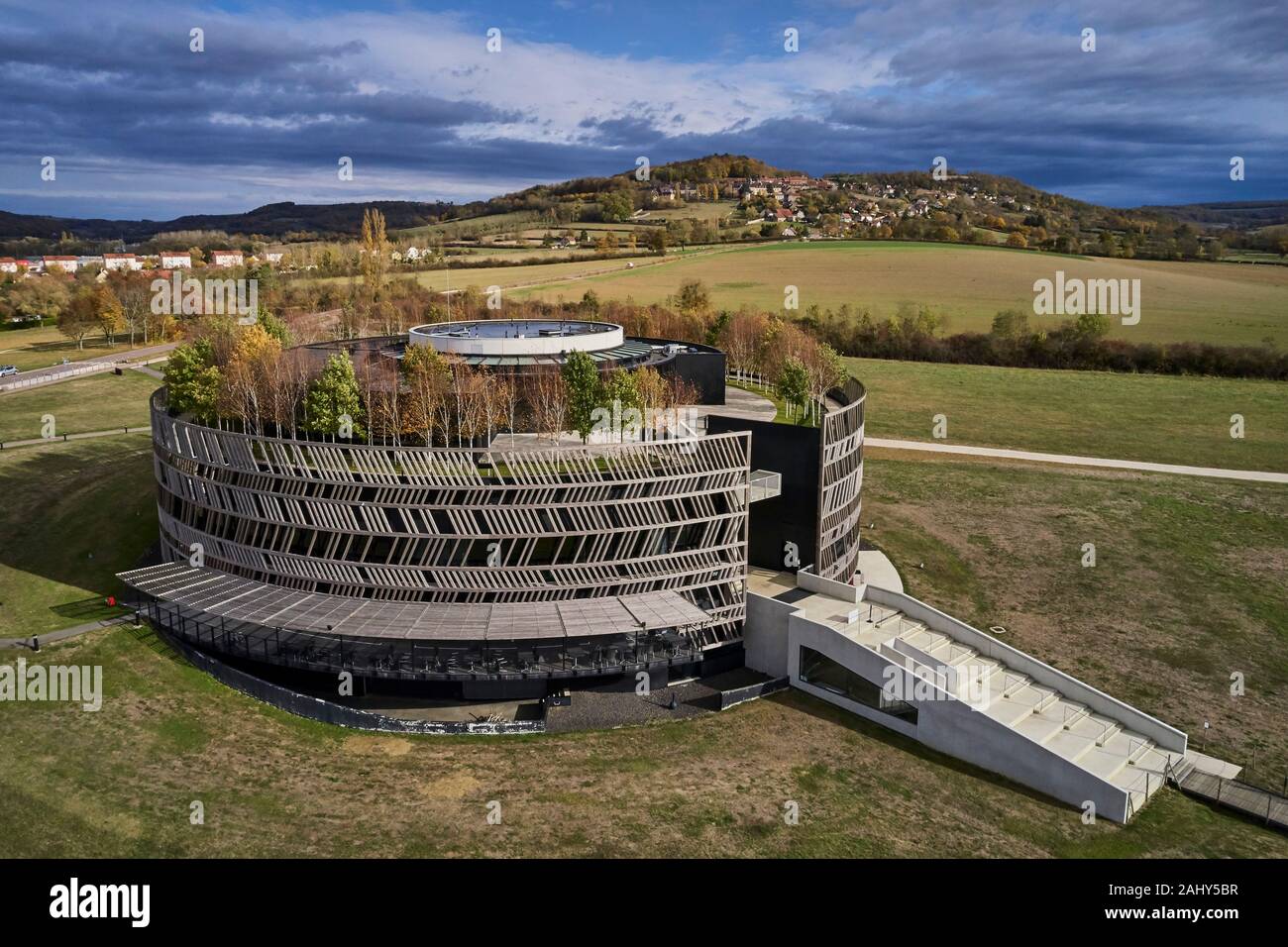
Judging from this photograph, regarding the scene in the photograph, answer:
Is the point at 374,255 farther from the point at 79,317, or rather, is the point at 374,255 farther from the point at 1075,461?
the point at 1075,461

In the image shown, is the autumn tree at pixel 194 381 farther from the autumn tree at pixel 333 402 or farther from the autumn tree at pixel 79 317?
the autumn tree at pixel 79 317

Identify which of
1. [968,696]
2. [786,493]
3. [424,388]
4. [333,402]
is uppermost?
[424,388]

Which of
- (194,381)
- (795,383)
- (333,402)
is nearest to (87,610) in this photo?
(333,402)

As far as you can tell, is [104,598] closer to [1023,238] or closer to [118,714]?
[118,714]

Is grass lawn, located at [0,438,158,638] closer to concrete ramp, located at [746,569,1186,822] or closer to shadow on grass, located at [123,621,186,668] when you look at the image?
shadow on grass, located at [123,621,186,668]
